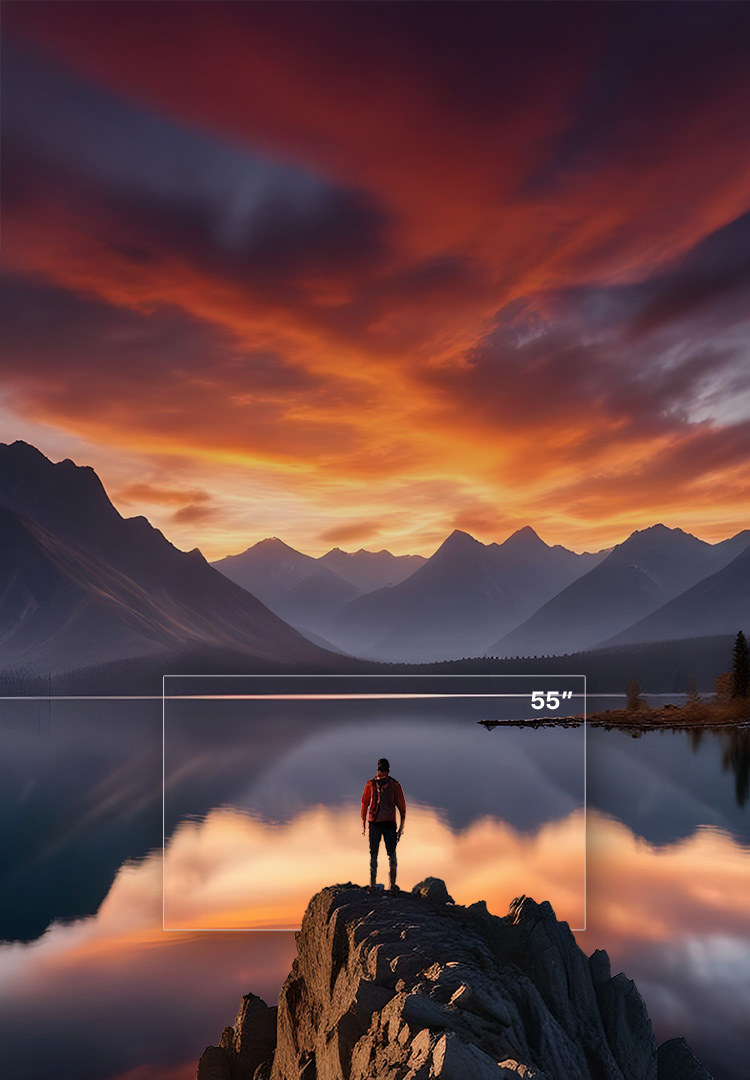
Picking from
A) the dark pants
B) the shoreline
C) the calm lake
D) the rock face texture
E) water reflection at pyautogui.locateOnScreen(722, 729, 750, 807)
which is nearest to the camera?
the rock face texture

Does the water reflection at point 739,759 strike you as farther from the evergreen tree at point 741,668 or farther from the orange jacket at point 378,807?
the orange jacket at point 378,807

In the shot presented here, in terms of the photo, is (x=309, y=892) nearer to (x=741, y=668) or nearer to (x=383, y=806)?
(x=383, y=806)

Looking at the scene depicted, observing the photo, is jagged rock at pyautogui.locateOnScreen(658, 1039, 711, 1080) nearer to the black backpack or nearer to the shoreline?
the black backpack

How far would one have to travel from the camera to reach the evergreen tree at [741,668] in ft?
432

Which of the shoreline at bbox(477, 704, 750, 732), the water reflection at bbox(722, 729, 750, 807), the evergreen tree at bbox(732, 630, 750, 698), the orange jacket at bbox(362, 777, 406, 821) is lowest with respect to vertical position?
the shoreline at bbox(477, 704, 750, 732)

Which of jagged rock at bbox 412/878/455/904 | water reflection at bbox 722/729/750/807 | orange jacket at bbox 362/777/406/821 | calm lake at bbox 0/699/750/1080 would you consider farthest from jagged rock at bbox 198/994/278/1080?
water reflection at bbox 722/729/750/807

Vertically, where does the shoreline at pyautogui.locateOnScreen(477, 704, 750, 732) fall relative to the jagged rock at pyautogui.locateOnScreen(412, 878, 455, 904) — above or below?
below

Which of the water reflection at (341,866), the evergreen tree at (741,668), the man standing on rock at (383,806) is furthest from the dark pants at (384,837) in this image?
the evergreen tree at (741,668)

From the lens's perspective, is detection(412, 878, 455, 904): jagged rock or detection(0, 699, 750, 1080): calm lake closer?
detection(412, 878, 455, 904): jagged rock

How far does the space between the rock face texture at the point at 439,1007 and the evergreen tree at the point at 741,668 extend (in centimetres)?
12293

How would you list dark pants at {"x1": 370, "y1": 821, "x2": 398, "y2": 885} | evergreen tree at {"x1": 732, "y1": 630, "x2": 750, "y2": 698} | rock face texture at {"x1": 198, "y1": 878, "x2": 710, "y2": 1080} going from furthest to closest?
evergreen tree at {"x1": 732, "y1": 630, "x2": 750, "y2": 698} → dark pants at {"x1": 370, "y1": 821, "x2": 398, "y2": 885} → rock face texture at {"x1": 198, "y1": 878, "x2": 710, "y2": 1080}

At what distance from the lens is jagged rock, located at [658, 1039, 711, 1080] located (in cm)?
1683

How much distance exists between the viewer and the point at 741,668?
436 ft

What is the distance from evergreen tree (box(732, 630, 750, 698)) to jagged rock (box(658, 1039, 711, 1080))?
121m
